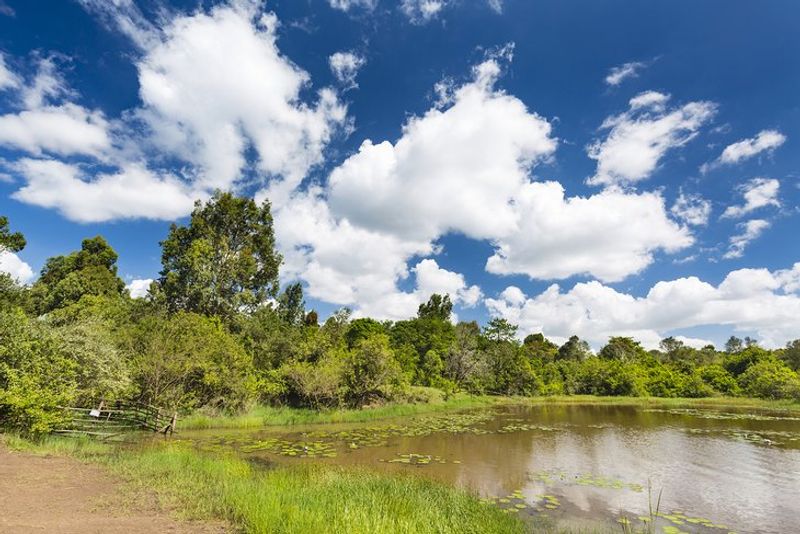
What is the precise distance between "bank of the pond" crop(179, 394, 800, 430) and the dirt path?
1430 cm

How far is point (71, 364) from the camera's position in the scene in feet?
53.9

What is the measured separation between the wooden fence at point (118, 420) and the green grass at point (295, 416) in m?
1.95

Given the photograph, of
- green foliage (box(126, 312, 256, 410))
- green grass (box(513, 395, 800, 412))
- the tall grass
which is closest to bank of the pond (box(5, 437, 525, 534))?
the tall grass

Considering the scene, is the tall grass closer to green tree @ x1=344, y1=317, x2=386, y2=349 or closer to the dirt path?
the dirt path

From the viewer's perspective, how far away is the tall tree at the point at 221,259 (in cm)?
3616

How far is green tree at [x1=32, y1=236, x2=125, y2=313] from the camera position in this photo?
43.7 m

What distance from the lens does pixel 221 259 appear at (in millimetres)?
38156

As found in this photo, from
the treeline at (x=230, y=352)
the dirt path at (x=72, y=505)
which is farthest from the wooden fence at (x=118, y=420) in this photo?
the dirt path at (x=72, y=505)

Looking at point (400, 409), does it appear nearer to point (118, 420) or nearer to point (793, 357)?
point (118, 420)

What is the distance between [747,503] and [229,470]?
1623 centimetres

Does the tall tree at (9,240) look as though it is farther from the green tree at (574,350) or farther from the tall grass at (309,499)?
the green tree at (574,350)

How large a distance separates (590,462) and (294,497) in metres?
14.8

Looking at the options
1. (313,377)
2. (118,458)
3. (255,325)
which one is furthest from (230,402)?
(118,458)

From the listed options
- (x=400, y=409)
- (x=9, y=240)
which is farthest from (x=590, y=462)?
(x=9, y=240)
